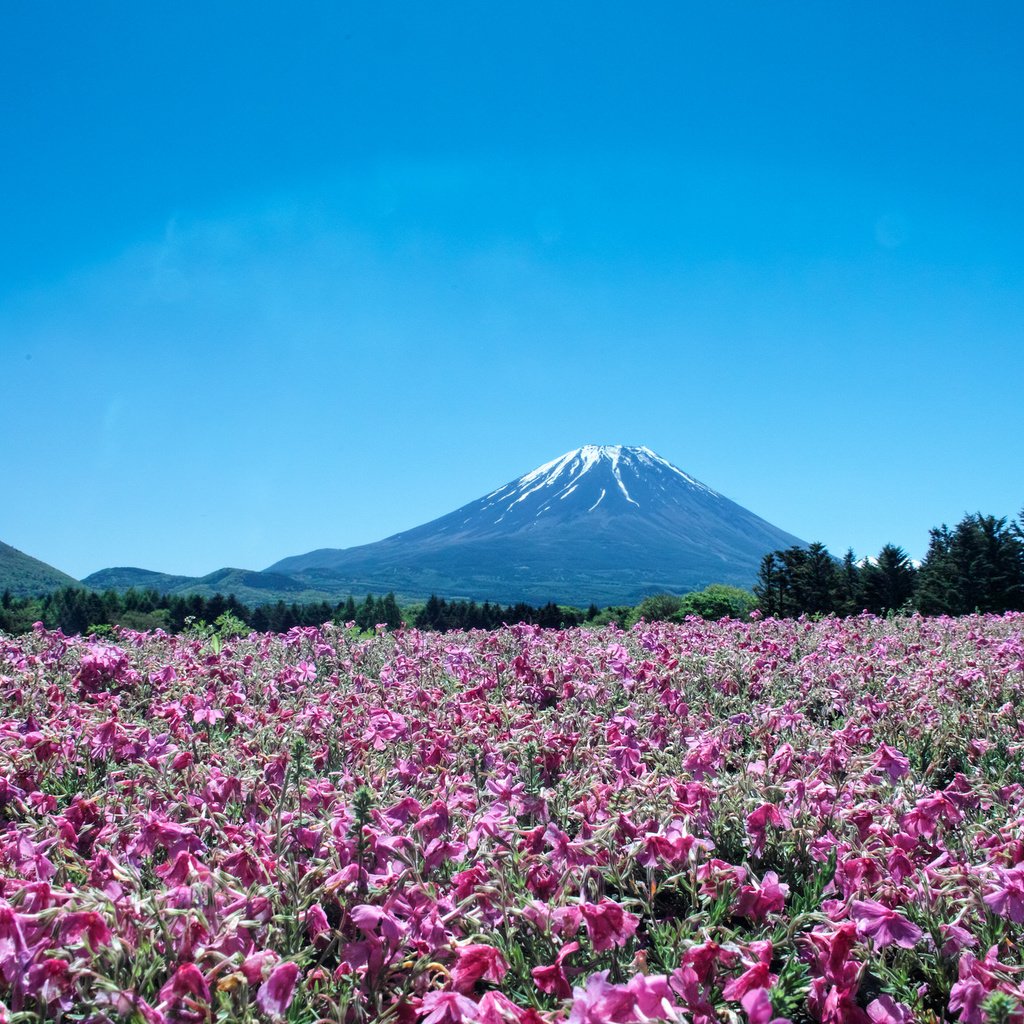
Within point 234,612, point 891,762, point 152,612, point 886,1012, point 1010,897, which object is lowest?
point 152,612

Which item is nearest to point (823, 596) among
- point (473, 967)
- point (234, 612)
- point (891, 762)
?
point (234, 612)

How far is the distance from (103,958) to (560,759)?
6.88ft

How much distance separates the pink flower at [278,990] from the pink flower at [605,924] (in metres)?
0.66

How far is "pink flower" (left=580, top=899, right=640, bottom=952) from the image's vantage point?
1839 mm

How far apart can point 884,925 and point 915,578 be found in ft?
170

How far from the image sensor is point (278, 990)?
1573 millimetres

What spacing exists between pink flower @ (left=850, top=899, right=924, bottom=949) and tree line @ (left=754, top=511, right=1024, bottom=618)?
115 feet

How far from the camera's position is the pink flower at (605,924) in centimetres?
184

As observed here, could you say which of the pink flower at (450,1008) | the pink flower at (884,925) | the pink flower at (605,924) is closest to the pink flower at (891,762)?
the pink flower at (884,925)

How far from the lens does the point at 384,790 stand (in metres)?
2.87

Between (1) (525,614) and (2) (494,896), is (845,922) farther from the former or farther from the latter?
(1) (525,614)

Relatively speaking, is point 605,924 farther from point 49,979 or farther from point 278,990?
point 49,979

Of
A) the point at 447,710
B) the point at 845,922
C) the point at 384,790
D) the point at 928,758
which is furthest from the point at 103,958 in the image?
the point at 928,758

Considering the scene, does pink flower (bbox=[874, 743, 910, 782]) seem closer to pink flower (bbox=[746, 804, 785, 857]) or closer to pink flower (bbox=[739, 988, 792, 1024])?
pink flower (bbox=[746, 804, 785, 857])
